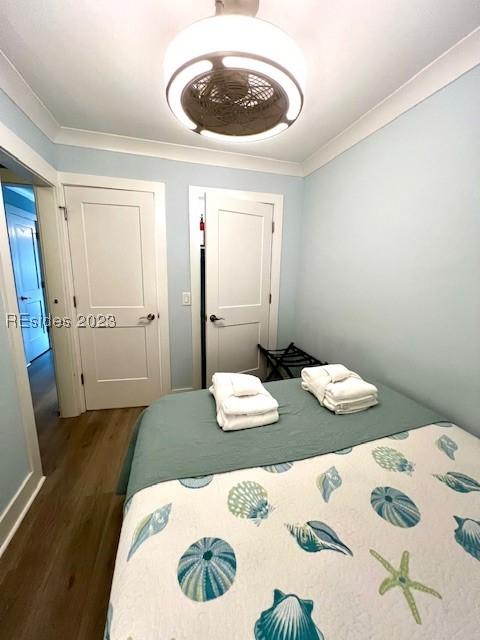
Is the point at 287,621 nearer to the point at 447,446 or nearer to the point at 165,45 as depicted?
the point at 447,446

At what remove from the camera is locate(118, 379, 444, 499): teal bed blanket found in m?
0.93

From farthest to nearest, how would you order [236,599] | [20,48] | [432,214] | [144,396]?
[144,396]
[432,214]
[20,48]
[236,599]

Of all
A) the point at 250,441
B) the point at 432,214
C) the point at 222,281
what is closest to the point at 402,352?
the point at 432,214

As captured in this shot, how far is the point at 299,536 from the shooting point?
0.70 meters

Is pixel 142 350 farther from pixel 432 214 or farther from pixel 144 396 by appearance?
pixel 432 214

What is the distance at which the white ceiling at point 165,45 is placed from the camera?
3.36 feet

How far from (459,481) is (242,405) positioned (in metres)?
0.83

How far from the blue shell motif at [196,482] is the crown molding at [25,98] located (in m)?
2.12

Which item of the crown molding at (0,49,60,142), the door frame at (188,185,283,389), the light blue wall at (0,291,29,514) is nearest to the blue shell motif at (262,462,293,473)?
the light blue wall at (0,291,29,514)

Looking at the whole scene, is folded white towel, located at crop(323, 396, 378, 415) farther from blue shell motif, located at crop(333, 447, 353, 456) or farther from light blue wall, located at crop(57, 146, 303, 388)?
light blue wall, located at crop(57, 146, 303, 388)

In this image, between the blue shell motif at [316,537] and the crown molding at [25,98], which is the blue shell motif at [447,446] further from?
the crown molding at [25,98]

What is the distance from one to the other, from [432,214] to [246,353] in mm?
1873

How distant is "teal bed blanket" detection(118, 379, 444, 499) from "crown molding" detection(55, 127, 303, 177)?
201cm

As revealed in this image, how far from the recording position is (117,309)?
7.57ft
